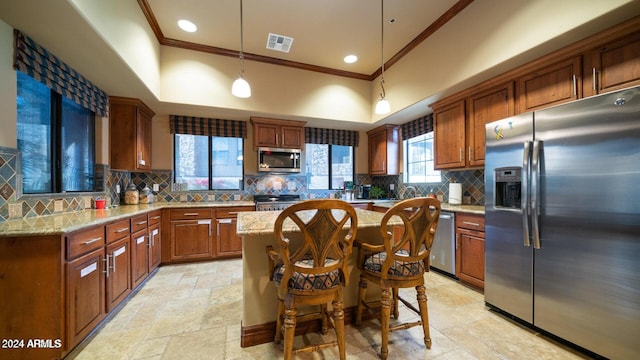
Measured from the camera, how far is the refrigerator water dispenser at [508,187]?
2.04 metres

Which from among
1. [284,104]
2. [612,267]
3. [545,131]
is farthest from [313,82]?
[612,267]

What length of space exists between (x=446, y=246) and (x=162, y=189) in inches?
177

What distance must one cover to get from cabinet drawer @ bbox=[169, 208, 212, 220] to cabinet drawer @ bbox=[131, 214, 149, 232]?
1.94ft

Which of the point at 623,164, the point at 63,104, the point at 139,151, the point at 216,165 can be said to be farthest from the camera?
the point at 216,165

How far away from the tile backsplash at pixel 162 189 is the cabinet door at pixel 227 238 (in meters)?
0.69

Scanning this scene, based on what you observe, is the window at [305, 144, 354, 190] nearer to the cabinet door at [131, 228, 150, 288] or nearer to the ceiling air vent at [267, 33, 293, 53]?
the ceiling air vent at [267, 33, 293, 53]

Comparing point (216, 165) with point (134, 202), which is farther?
point (216, 165)

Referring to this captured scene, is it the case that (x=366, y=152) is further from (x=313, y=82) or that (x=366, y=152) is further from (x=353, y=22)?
(x=353, y=22)

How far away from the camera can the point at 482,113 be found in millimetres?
2771

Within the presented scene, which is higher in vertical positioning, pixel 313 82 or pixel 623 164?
pixel 313 82

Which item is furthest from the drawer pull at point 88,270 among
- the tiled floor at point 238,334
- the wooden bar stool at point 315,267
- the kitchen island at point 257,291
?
the wooden bar stool at point 315,267

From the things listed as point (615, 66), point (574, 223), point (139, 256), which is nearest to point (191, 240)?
point (139, 256)

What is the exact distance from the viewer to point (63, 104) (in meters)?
2.44

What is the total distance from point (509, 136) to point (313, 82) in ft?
9.52
